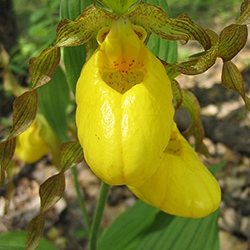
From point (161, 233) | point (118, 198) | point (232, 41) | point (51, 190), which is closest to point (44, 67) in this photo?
point (51, 190)

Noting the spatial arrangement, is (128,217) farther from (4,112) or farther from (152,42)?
(4,112)

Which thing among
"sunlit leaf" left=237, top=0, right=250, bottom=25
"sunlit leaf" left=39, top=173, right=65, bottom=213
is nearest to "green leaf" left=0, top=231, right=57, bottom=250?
"sunlit leaf" left=39, top=173, right=65, bottom=213

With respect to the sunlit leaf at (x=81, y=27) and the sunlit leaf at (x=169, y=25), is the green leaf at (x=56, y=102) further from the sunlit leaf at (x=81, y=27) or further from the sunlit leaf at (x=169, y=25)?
the sunlit leaf at (x=169, y=25)

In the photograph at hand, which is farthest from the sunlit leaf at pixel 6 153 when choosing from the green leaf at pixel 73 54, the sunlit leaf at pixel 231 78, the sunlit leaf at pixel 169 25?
the sunlit leaf at pixel 231 78

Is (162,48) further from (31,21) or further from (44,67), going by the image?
(31,21)

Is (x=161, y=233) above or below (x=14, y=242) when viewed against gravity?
below

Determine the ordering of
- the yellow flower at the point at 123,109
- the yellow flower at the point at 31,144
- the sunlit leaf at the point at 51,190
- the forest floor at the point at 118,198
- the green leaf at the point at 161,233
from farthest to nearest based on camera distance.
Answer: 1. the forest floor at the point at 118,198
2. the yellow flower at the point at 31,144
3. the green leaf at the point at 161,233
4. the sunlit leaf at the point at 51,190
5. the yellow flower at the point at 123,109
